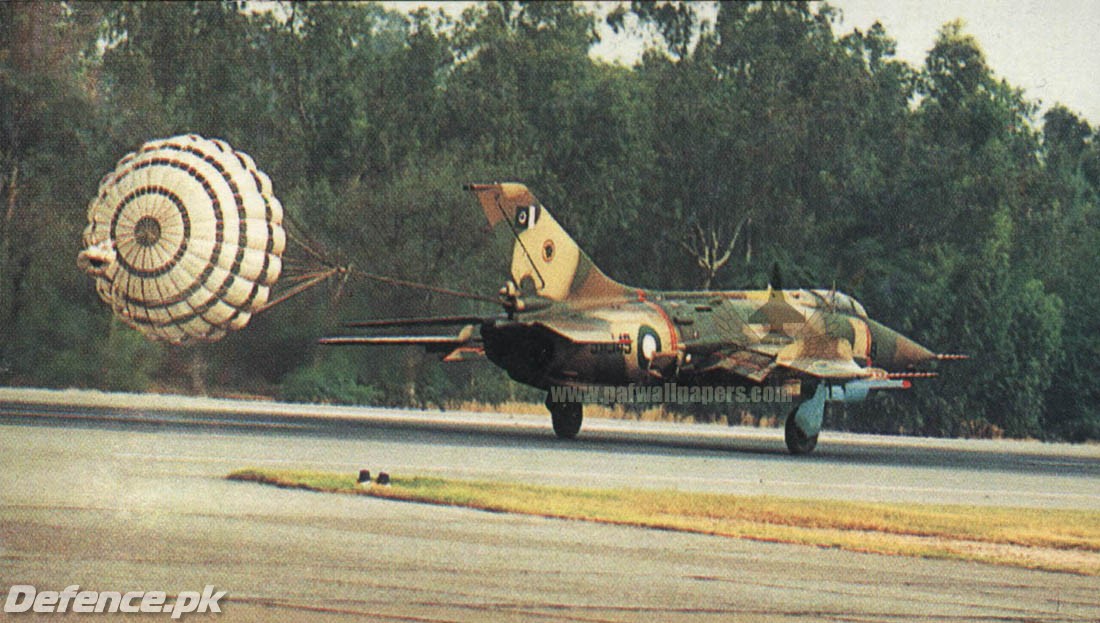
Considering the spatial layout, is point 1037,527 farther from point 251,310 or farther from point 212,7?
point 251,310

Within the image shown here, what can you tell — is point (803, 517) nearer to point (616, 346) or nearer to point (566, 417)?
point (616, 346)

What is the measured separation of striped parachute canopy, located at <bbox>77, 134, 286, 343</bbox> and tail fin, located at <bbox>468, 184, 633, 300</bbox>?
289 inches

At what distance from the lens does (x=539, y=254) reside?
137ft

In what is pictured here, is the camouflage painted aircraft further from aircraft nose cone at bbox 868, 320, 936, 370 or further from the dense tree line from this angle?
the dense tree line

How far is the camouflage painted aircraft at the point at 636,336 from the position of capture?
39.9 m

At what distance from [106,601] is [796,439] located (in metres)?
28.5

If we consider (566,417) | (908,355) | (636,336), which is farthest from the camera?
(908,355)

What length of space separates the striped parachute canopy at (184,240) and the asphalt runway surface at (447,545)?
2872mm

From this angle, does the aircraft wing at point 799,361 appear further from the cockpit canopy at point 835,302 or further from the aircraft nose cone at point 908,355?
the aircraft nose cone at point 908,355

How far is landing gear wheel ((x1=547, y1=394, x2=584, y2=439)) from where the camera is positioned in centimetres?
4303

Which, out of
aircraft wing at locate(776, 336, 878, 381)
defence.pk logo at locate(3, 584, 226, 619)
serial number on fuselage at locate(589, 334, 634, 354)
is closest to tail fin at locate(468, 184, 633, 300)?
serial number on fuselage at locate(589, 334, 634, 354)

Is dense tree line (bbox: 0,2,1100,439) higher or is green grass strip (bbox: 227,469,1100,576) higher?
dense tree line (bbox: 0,2,1100,439)

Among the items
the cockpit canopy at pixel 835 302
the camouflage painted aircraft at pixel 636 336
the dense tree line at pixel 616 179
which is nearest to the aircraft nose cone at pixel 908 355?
the cockpit canopy at pixel 835 302

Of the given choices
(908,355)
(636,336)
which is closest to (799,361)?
(636,336)
